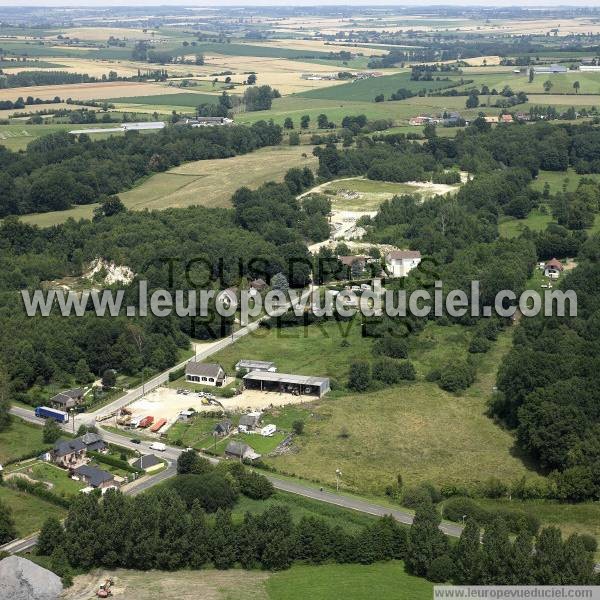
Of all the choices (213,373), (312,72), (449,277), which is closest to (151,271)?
(213,373)

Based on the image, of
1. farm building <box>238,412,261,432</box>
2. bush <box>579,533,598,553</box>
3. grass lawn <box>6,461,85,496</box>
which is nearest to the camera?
bush <box>579,533,598,553</box>

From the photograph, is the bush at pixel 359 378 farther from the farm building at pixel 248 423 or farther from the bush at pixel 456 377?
the farm building at pixel 248 423

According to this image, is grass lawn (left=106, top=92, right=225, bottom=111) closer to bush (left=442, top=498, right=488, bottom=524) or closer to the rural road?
the rural road

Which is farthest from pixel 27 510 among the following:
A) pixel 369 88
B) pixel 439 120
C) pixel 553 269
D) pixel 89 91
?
pixel 369 88

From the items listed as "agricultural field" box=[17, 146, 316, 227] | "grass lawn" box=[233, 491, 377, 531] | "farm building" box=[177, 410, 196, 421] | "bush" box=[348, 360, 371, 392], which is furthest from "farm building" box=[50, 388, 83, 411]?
"agricultural field" box=[17, 146, 316, 227]

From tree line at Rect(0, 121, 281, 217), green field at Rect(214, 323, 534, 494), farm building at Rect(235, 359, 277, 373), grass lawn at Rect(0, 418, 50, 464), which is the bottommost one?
grass lawn at Rect(0, 418, 50, 464)

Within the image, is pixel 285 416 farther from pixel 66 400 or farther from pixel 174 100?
pixel 174 100

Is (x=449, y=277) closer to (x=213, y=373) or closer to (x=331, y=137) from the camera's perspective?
(x=213, y=373)

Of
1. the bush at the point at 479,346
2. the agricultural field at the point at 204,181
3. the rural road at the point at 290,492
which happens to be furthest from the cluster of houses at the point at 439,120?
the rural road at the point at 290,492
